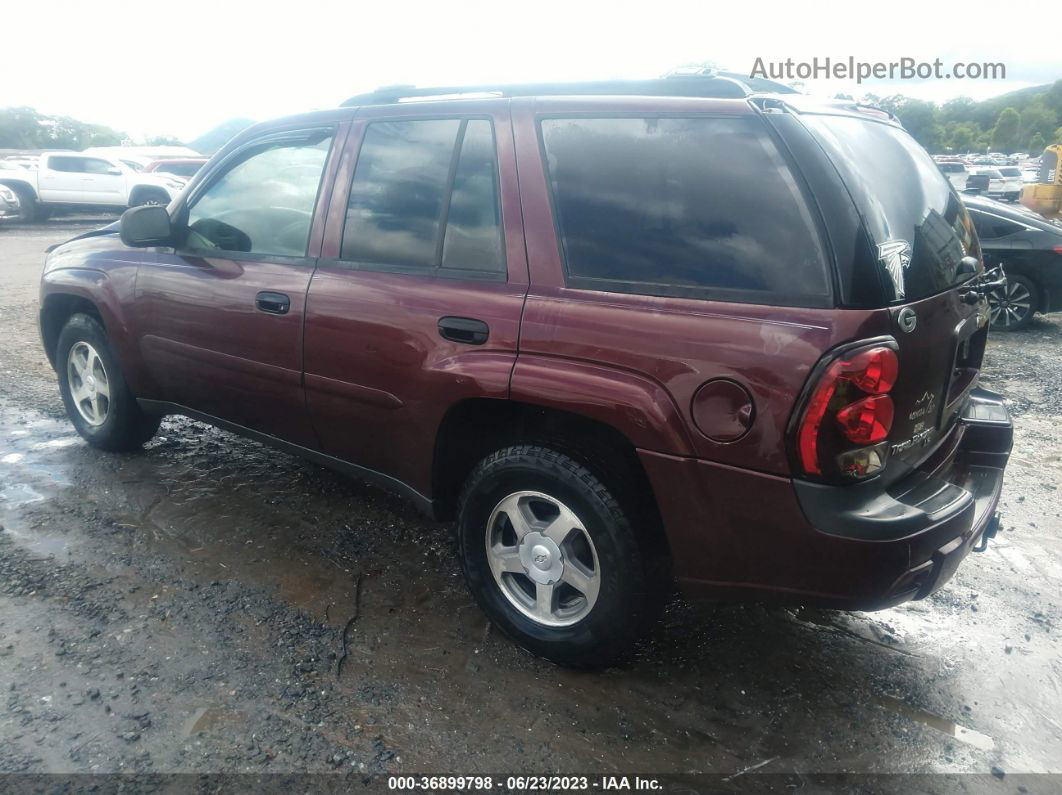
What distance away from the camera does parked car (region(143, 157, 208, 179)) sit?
1980cm

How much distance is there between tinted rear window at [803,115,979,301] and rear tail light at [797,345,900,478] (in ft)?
0.69

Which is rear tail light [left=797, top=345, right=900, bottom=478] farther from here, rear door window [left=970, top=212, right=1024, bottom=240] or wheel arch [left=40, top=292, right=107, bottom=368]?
rear door window [left=970, top=212, right=1024, bottom=240]

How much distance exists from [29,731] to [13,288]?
8902 millimetres

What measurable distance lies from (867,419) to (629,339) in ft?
2.23

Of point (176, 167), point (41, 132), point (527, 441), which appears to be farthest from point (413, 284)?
point (41, 132)

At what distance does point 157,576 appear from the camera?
10.6ft

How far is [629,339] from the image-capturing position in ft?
7.72

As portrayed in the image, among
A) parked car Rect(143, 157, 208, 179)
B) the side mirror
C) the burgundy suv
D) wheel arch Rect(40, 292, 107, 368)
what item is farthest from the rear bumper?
parked car Rect(143, 157, 208, 179)

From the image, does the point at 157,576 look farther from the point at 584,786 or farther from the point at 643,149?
the point at 643,149

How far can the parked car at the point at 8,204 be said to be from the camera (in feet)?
54.6

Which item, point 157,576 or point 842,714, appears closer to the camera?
point 842,714

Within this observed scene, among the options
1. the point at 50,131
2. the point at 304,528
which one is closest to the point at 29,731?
the point at 304,528

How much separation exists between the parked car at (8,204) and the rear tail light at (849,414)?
62.3ft

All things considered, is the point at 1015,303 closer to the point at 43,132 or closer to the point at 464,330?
the point at 464,330
